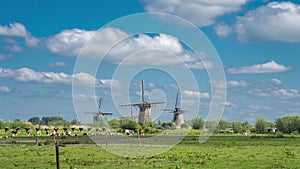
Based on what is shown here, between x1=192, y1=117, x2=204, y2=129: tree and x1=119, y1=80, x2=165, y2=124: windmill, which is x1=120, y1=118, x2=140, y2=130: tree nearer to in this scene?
x1=119, y1=80, x2=165, y2=124: windmill

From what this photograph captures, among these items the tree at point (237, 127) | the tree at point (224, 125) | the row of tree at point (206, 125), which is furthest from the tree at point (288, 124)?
the tree at point (224, 125)

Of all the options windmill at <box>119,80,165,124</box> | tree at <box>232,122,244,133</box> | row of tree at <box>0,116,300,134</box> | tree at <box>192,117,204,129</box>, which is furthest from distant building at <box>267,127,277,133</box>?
windmill at <box>119,80,165,124</box>

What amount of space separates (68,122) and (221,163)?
156449 mm

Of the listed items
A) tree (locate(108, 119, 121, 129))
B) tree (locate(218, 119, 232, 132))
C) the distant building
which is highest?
tree (locate(108, 119, 121, 129))

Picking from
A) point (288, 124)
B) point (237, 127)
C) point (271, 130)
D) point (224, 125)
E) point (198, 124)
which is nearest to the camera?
point (288, 124)

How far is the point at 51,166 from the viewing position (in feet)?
102

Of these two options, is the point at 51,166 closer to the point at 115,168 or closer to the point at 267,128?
the point at 115,168

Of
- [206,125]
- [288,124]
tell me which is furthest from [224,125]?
[206,125]

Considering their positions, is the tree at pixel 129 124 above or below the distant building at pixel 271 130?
above

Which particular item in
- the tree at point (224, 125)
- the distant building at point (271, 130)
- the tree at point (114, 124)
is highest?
the tree at point (114, 124)

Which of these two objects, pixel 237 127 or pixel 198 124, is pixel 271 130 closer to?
pixel 237 127

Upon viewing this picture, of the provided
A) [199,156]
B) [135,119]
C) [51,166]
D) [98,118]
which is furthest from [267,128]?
[51,166]

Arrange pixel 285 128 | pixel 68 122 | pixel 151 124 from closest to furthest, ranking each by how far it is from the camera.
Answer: pixel 151 124 → pixel 285 128 → pixel 68 122

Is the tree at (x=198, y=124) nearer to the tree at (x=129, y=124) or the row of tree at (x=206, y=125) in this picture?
the row of tree at (x=206, y=125)
